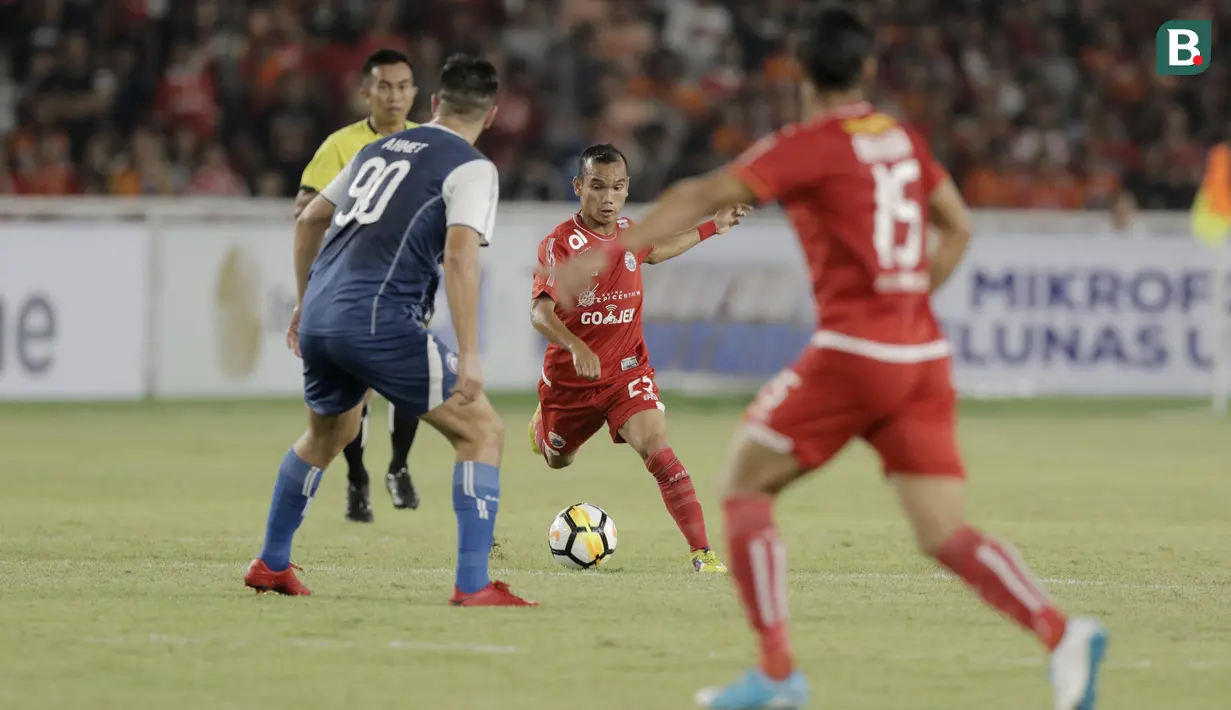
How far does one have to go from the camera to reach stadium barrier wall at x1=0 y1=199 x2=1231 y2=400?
19.0 meters

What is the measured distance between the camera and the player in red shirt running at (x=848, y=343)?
557 cm

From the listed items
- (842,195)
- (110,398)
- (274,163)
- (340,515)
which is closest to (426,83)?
(274,163)

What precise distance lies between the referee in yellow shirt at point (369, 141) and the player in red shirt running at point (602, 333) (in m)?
1.20

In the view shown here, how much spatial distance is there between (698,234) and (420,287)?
90.8 inches

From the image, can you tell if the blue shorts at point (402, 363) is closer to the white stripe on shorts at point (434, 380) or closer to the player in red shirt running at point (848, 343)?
the white stripe on shorts at point (434, 380)

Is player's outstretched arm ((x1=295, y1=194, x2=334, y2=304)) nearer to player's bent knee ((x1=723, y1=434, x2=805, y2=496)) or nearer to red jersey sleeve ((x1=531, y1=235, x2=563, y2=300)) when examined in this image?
red jersey sleeve ((x1=531, y1=235, x2=563, y2=300))

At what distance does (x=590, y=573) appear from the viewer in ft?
29.1

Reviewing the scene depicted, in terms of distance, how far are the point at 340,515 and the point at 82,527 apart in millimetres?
1610

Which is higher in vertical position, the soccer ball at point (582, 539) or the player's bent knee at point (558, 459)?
the player's bent knee at point (558, 459)

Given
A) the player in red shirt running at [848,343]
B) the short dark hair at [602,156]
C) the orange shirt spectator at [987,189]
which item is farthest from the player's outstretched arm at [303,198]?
the orange shirt spectator at [987,189]

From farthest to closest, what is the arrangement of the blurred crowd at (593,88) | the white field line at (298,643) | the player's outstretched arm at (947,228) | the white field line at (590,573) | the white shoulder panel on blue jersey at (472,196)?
the blurred crowd at (593,88), the white field line at (590,573), the white shoulder panel on blue jersey at (472,196), the white field line at (298,643), the player's outstretched arm at (947,228)

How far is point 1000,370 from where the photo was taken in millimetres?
20594

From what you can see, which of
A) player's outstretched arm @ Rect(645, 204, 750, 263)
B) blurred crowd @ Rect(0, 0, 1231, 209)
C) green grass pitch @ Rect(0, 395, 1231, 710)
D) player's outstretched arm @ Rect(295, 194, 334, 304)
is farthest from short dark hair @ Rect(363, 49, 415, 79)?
blurred crowd @ Rect(0, 0, 1231, 209)

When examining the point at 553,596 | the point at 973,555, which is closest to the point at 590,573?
the point at 553,596
